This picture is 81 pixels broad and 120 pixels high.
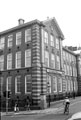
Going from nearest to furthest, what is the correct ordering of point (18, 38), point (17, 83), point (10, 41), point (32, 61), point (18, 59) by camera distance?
1. point (32, 61)
2. point (17, 83)
3. point (18, 59)
4. point (18, 38)
5. point (10, 41)

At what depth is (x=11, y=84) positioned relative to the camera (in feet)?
98.0

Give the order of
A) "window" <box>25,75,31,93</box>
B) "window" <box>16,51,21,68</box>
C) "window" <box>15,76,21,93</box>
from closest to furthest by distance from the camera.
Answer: "window" <box>25,75,31,93</box>
"window" <box>15,76,21,93</box>
"window" <box>16,51,21,68</box>

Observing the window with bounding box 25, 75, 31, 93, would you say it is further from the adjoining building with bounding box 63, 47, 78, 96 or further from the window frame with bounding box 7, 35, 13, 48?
the adjoining building with bounding box 63, 47, 78, 96

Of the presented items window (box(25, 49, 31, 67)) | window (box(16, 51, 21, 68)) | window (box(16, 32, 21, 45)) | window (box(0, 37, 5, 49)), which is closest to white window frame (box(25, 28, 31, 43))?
window (box(16, 32, 21, 45))

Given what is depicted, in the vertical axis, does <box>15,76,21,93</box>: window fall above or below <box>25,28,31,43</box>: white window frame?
below

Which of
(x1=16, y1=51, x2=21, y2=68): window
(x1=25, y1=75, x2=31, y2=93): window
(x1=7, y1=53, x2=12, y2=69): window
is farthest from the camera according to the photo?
(x1=7, y1=53, x2=12, y2=69): window

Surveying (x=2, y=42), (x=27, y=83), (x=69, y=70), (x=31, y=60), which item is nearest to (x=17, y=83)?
(x=27, y=83)

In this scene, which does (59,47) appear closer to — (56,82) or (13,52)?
Answer: (56,82)

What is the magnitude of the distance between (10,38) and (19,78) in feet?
26.4

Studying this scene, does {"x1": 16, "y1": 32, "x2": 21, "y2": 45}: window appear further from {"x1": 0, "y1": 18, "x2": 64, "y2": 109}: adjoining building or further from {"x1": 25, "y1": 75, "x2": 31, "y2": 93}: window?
{"x1": 25, "y1": 75, "x2": 31, "y2": 93}: window

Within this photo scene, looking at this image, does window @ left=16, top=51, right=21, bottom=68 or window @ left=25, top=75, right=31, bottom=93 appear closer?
window @ left=25, top=75, right=31, bottom=93

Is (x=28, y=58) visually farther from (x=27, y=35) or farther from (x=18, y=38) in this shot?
(x=18, y=38)

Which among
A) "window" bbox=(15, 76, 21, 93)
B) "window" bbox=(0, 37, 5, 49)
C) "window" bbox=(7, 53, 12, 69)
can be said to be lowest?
"window" bbox=(15, 76, 21, 93)

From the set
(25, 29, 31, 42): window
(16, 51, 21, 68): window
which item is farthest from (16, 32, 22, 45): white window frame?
(16, 51, 21, 68): window
